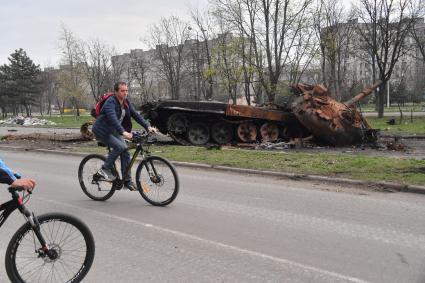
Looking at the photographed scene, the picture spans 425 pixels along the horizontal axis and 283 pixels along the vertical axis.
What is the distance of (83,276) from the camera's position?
424 cm

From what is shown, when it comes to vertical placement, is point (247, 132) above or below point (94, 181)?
below

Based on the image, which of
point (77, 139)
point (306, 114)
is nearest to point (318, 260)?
point (306, 114)

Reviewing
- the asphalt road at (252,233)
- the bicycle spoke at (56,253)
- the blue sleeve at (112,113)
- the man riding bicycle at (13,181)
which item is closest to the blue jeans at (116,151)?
the blue sleeve at (112,113)

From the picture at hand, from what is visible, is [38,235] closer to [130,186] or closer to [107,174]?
[130,186]

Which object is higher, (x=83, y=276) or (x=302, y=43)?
(x=302, y=43)

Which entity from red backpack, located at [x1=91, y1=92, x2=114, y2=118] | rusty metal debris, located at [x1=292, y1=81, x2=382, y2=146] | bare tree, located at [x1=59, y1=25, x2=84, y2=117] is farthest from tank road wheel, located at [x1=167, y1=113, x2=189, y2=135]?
bare tree, located at [x1=59, y1=25, x2=84, y2=117]

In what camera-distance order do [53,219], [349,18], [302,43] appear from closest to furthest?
1. [53,219]
2. [302,43]
3. [349,18]

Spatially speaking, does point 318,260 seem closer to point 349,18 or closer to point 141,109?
point 141,109

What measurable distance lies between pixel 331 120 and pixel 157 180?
32.8 ft

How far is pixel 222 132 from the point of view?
19.0 m

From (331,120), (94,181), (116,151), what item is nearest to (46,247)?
(116,151)

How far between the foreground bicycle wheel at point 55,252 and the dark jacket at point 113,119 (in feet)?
10.9

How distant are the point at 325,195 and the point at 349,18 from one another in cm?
3821

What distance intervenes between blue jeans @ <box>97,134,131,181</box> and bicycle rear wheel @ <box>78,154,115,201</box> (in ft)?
1.04
